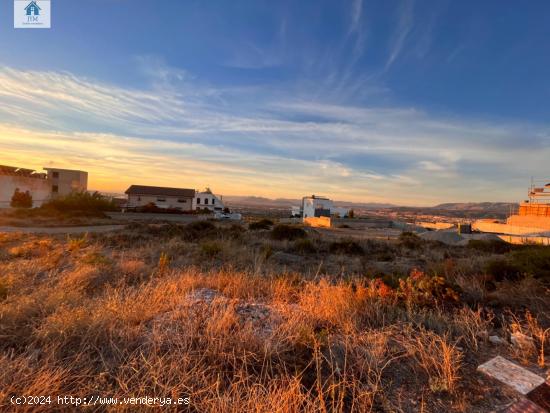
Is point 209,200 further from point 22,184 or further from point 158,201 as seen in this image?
point 22,184

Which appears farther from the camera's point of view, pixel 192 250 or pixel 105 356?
pixel 192 250

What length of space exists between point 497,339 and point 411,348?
133cm

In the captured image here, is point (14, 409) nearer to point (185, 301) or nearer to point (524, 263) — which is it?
point (185, 301)

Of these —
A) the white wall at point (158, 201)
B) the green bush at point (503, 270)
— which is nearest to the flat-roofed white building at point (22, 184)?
the white wall at point (158, 201)

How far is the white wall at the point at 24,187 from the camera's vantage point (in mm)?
41938

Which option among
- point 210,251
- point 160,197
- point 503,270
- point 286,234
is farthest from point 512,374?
point 160,197

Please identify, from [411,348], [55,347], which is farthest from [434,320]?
[55,347]

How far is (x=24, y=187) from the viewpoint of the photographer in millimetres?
45531

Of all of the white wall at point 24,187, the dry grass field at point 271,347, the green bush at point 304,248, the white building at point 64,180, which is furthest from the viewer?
the white building at point 64,180

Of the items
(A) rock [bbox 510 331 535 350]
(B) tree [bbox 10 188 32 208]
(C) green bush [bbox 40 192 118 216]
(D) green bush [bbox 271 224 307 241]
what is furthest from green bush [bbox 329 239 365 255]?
(B) tree [bbox 10 188 32 208]

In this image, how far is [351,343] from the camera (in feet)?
10.5

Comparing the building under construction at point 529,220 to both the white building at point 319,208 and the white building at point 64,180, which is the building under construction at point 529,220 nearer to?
the white building at point 319,208

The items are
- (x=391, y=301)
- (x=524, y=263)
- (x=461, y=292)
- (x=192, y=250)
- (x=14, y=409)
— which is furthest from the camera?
(x=192, y=250)

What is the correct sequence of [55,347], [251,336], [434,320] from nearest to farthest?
[55,347] < [251,336] < [434,320]
